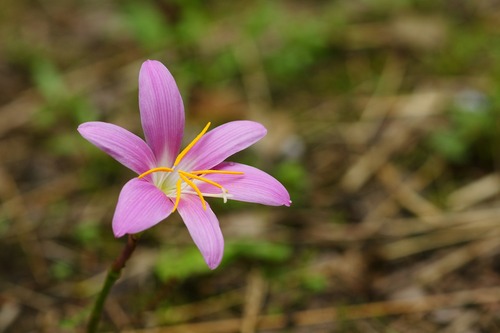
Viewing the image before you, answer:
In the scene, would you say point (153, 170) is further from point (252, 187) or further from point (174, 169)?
point (252, 187)

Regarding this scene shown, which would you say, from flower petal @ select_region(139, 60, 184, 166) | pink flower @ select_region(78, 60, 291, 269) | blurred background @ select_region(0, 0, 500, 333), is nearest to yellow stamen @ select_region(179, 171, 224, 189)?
pink flower @ select_region(78, 60, 291, 269)

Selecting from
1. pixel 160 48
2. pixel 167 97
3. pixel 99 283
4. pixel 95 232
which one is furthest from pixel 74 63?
pixel 167 97

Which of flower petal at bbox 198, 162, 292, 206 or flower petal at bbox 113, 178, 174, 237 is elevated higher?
flower petal at bbox 198, 162, 292, 206

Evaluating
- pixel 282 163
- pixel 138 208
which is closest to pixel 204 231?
pixel 138 208

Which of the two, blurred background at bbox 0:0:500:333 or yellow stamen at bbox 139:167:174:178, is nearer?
yellow stamen at bbox 139:167:174:178

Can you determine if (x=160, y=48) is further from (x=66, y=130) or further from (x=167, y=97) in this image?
(x=167, y=97)

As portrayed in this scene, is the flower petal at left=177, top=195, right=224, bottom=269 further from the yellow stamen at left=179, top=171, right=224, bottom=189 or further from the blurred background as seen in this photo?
the blurred background

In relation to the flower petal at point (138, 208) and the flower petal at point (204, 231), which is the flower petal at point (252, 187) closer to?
the flower petal at point (204, 231)

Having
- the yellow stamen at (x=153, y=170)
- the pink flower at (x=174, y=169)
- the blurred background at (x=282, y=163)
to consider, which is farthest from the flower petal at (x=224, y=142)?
the blurred background at (x=282, y=163)
